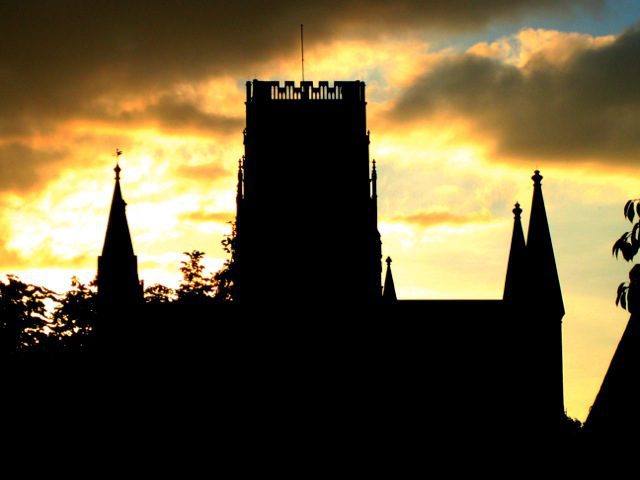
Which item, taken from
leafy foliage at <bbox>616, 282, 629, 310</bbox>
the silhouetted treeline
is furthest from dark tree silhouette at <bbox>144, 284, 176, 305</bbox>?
leafy foliage at <bbox>616, 282, 629, 310</bbox>

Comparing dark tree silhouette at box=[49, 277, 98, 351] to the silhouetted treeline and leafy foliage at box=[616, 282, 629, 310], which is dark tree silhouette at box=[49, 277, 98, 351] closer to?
the silhouetted treeline

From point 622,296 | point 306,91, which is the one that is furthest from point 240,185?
point 622,296

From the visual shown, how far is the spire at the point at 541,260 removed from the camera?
1592 inches

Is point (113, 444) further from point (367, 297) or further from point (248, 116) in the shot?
point (248, 116)

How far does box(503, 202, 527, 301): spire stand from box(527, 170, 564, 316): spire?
4.57 feet

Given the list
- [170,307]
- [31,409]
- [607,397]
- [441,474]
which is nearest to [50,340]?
[31,409]

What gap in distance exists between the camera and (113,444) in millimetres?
42625

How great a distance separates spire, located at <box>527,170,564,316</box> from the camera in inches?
1592

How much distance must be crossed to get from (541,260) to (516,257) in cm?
239

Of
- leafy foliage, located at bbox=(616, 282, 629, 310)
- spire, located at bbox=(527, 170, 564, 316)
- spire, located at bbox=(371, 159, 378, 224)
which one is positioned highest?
spire, located at bbox=(371, 159, 378, 224)

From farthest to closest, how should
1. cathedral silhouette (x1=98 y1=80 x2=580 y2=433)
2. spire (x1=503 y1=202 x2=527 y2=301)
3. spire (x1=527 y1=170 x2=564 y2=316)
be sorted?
spire (x1=503 y1=202 x2=527 y2=301)
cathedral silhouette (x1=98 y1=80 x2=580 y2=433)
spire (x1=527 y1=170 x2=564 y2=316)

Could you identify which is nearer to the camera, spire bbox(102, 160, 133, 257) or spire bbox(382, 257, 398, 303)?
spire bbox(102, 160, 133, 257)

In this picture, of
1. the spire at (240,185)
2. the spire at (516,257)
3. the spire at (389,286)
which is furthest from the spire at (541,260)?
the spire at (240,185)

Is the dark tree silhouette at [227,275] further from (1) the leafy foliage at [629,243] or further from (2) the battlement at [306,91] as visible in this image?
(1) the leafy foliage at [629,243]
